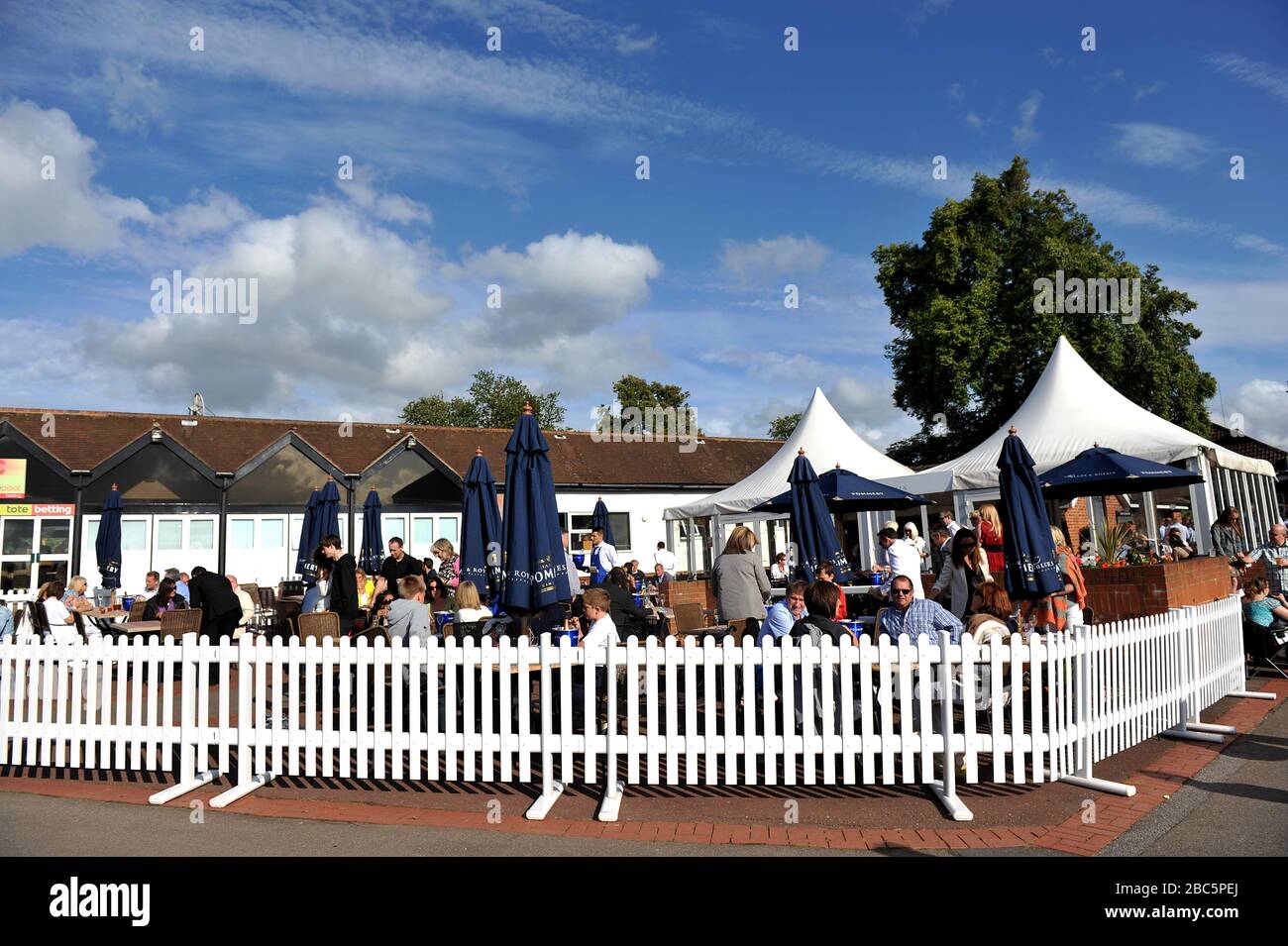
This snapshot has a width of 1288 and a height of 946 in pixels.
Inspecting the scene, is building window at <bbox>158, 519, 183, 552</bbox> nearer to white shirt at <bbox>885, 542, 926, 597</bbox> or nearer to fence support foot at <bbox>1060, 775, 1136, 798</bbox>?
white shirt at <bbox>885, 542, 926, 597</bbox>

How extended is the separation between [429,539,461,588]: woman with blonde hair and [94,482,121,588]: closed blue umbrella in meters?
7.68

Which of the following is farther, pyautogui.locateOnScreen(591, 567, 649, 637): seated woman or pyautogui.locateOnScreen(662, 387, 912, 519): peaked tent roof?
pyautogui.locateOnScreen(662, 387, 912, 519): peaked tent roof

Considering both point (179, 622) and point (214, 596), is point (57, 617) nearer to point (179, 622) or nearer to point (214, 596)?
point (179, 622)

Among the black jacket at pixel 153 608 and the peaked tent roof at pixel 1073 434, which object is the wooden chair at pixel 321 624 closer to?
the black jacket at pixel 153 608

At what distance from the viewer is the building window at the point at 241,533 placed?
22547 mm

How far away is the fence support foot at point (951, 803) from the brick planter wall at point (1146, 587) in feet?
16.9

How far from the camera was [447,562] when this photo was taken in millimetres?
13688

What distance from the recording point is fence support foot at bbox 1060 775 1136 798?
5516 mm

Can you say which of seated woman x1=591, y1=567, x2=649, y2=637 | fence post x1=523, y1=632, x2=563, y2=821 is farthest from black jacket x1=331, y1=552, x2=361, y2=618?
fence post x1=523, y1=632, x2=563, y2=821

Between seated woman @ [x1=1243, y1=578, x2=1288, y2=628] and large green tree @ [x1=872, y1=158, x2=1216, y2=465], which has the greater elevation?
large green tree @ [x1=872, y1=158, x2=1216, y2=465]

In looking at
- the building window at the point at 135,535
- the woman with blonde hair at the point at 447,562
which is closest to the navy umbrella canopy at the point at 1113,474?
the woman with blonde hair at the point at 447,562

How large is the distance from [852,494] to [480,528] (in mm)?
6148

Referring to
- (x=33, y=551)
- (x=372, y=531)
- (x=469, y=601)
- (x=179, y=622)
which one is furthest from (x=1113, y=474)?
(x=33, y=551)
